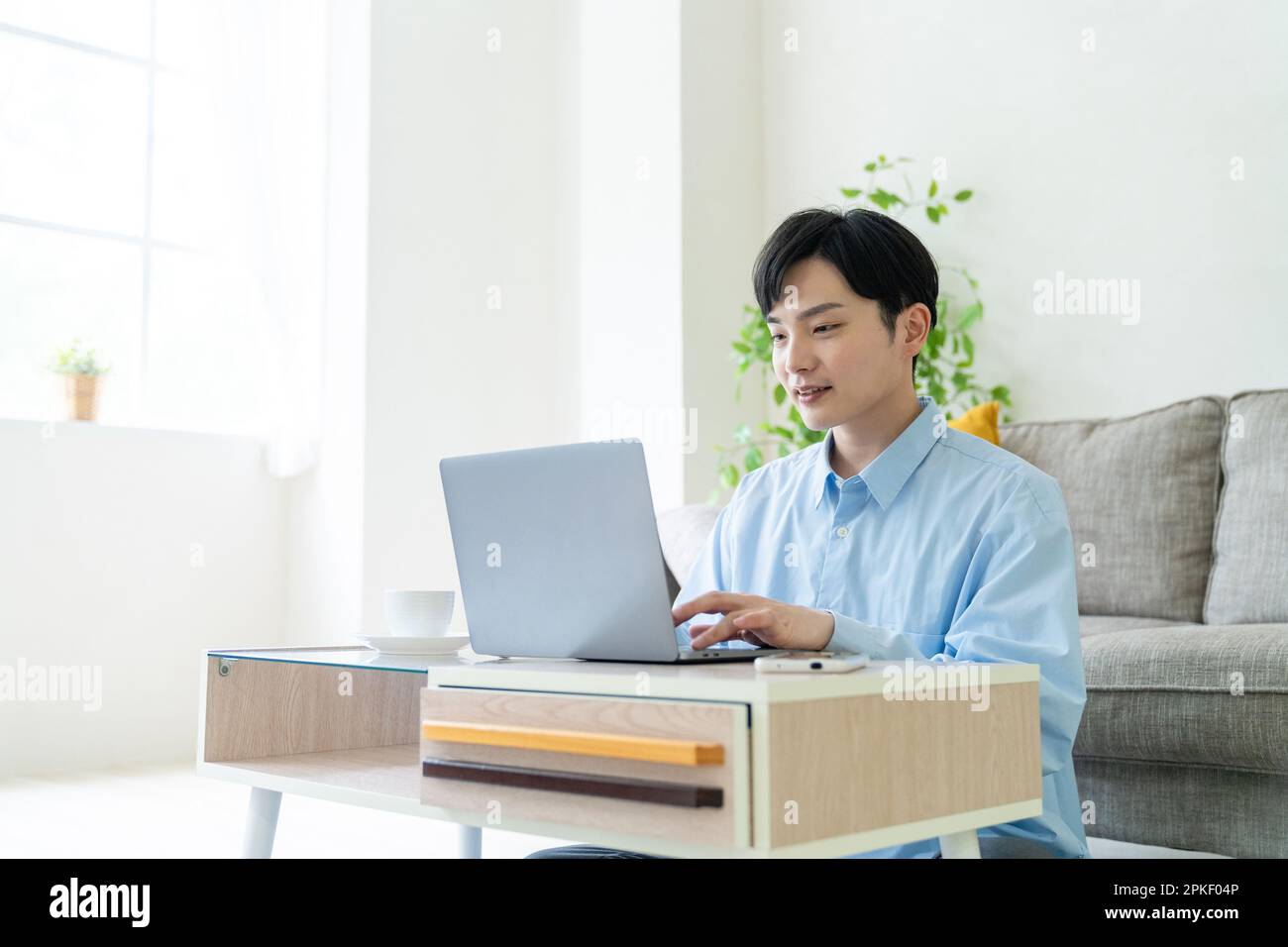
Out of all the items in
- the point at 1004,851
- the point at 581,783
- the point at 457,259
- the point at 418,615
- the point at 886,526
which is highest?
the point at 457,259

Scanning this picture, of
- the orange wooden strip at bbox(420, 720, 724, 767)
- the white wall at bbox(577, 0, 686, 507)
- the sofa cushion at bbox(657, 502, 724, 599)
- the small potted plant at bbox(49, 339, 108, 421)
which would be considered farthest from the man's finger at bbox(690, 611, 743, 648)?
the small potted plant at bbox(49, 339, 108, 421)

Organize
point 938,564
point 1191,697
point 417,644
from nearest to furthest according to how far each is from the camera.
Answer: point 938,564 < point 417,644 < point 1191,697

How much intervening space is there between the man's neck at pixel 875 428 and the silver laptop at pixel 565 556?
342mm

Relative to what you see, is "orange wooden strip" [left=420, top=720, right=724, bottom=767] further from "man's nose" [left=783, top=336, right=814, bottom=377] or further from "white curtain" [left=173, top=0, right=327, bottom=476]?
"white curtain" [left=173, top=0, right=327, bottom=476]

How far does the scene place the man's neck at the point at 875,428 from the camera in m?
1.49

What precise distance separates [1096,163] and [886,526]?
2.33m

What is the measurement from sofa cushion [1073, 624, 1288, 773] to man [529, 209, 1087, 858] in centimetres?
73

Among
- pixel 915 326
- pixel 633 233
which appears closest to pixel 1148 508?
pixel 915 326

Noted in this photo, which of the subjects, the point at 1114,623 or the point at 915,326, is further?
the point at 1114,623

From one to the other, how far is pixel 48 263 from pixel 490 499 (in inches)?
124

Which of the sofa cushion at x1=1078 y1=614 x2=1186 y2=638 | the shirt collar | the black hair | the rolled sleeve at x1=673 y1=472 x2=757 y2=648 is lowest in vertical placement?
the sofa cushion at x1=1078 y1=614 x2=1186 y2=638

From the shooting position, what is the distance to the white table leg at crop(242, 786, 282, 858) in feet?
5.42

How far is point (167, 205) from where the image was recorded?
4.07 metres

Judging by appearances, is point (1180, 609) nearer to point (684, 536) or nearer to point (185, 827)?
point (684, 536)
